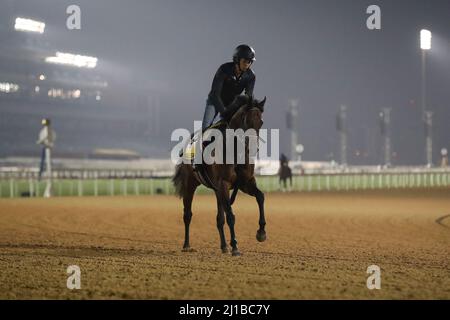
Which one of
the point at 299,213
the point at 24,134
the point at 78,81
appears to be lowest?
the point at 299,213

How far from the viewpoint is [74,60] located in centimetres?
9781

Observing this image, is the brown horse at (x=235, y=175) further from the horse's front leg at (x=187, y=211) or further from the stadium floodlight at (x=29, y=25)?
the stadium floodlight at (x=29, y=25)

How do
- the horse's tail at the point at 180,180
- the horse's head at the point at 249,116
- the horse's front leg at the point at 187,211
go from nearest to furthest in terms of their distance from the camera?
the horse's head at the point at 249,116 < the horse's front leg at the point at 187,211 < the horse's tail at the point at 180,180

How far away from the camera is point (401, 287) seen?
6.93 m

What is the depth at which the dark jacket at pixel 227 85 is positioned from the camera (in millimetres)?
9742

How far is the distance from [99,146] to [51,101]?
368 inches

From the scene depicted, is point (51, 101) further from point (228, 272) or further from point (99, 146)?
point (228, 272)

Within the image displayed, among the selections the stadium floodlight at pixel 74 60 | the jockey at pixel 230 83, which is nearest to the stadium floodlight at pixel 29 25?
the stadium floodlight at pixel 74 60

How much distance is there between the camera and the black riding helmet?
9680mm

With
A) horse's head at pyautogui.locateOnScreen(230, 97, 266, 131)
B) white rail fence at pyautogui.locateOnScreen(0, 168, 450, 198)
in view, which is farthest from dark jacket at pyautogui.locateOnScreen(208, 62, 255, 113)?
white rail fence at pyautogui.locateOnScreen(0, 168, 450, 198)

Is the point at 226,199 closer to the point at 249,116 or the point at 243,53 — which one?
the point at 249,116

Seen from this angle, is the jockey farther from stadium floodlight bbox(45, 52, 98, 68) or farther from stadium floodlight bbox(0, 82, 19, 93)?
stadium floodlight bbox(45, 52, 98, 68)
